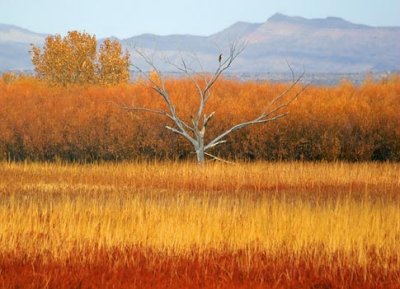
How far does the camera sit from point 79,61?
60312 mm

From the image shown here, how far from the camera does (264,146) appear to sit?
2928cm

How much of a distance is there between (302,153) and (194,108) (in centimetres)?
484

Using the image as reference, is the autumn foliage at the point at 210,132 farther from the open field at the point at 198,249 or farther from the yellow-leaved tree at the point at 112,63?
the yellow-leaved tree at the point at 112,63

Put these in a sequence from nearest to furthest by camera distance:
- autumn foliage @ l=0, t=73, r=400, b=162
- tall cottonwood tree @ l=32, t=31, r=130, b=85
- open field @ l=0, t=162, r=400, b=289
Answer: open field @ l=0, t=162, r=400, b=289
autumn foliage @ l=0, t=73, r=400, b=162
tall cottonwood tree @ l=32, t=31, r=130, b=85

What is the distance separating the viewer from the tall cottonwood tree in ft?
195

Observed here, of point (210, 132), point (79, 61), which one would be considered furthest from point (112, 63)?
point (210, 132)

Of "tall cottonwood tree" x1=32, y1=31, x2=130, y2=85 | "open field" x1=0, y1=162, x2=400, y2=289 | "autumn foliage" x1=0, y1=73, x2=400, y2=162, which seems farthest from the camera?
"tall cottonwood tree" x1=32, y1=31, x2=130, y2=85

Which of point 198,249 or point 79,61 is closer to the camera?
point 198,249

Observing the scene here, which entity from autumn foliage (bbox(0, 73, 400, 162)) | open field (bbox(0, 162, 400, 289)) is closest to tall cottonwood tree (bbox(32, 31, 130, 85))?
autumn foliage (bbox(0, 73, 400, 162))

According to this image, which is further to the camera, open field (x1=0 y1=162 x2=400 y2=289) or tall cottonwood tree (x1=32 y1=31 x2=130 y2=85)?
tall cottonwood tree (x1=32 y1=31 x2=130 y2=85)

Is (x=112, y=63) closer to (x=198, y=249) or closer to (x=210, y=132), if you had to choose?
(x=210, y=132)

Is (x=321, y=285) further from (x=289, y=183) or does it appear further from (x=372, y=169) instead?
(x=372, y=169)

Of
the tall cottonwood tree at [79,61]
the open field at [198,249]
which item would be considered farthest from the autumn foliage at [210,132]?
the tall cottonwood tree at [79,61]

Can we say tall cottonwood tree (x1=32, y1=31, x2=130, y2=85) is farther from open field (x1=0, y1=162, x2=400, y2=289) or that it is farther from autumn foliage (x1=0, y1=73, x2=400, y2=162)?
open field (x1=0, y1=162, x2=400, y2=289)
